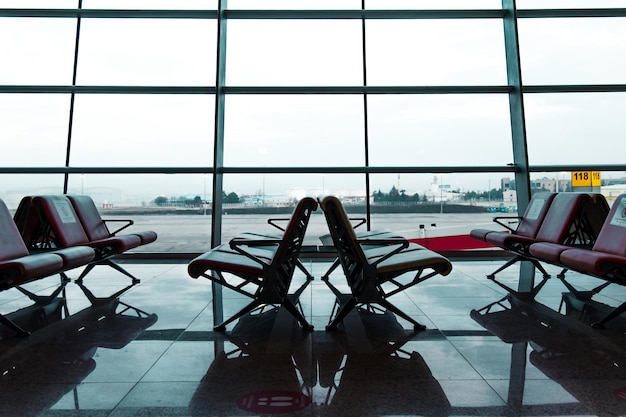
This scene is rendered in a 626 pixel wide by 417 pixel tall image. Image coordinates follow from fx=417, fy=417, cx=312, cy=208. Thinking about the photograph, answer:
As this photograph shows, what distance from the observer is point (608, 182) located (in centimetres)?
509

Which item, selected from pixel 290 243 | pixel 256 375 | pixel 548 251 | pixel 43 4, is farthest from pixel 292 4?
pixel 256 375

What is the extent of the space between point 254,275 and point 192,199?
128 inches

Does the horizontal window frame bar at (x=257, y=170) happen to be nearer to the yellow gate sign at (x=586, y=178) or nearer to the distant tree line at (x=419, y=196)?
the distant tree line at (x=419, y=196)

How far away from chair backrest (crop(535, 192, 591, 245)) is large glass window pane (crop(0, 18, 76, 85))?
5.55m

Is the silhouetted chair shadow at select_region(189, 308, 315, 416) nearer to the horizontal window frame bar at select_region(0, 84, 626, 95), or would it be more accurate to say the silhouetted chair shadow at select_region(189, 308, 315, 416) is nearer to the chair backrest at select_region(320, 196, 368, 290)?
the chair backrest at select_region(320, 196, 368, 290)

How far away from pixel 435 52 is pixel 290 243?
14.2 ft

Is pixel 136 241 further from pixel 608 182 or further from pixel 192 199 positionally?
pixel 608 182

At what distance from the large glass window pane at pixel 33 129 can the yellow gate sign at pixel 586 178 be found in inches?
244

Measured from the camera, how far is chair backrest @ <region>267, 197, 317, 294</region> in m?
2.22

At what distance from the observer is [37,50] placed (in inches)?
206

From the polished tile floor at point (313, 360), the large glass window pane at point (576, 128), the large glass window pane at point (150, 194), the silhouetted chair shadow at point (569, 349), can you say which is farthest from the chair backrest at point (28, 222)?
the large glass window pane at point (576, 128)

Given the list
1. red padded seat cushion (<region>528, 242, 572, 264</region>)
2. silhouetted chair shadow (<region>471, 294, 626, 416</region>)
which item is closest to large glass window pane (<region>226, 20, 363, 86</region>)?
red padded seat cushion (<region>528, 242, 572, 264</region>)

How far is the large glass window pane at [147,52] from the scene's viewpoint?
5.16 m

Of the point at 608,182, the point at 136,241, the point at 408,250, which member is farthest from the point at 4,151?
the point at 608,182
